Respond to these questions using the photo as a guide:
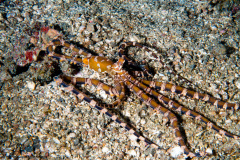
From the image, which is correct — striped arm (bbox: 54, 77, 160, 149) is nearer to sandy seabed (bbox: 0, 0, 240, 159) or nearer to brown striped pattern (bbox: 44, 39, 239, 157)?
brown striped pattern (bbox: 44, 39, 239, 157)

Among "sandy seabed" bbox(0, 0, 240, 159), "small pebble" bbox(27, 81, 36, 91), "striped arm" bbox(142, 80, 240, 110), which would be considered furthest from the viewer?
"small pebble" bbox(27, 81, 36, 91)

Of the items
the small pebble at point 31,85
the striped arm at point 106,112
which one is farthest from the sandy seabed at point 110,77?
the striped arm at point 106,112

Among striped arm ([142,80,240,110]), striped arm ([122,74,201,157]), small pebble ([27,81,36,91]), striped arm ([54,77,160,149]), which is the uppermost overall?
striped arm ([142,80,240,110])

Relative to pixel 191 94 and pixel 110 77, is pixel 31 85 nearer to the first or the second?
pixel 110 77

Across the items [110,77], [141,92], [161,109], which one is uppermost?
[141,92]

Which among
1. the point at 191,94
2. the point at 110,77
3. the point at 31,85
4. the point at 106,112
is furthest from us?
the point at 110,77

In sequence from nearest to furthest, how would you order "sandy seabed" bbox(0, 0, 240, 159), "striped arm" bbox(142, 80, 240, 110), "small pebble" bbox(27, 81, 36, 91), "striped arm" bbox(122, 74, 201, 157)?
"striped arm" bbox(122, 74, 201, 157)
"sandy seabed" bbox(0, 0, 240, 159)
"striped arm" bbox(142, 80, 240, 110)
"small pebble" bbox(27, 81, 36, 91)

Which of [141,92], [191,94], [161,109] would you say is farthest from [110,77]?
[191,94]

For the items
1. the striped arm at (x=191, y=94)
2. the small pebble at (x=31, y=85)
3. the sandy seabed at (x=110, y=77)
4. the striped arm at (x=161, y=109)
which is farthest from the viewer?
the small pebble at (x=31, y=85)

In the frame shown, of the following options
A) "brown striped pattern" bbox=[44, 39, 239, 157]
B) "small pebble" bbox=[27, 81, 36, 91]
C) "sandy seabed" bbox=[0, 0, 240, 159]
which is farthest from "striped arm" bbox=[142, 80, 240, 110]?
"small pebble" bbox=[27, 81, 36, 91]

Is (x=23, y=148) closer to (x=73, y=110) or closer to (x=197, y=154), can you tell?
(x=73, y=110)

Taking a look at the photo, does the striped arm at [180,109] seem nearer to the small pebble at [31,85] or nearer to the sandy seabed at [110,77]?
the sandy seabed at [110,77]
